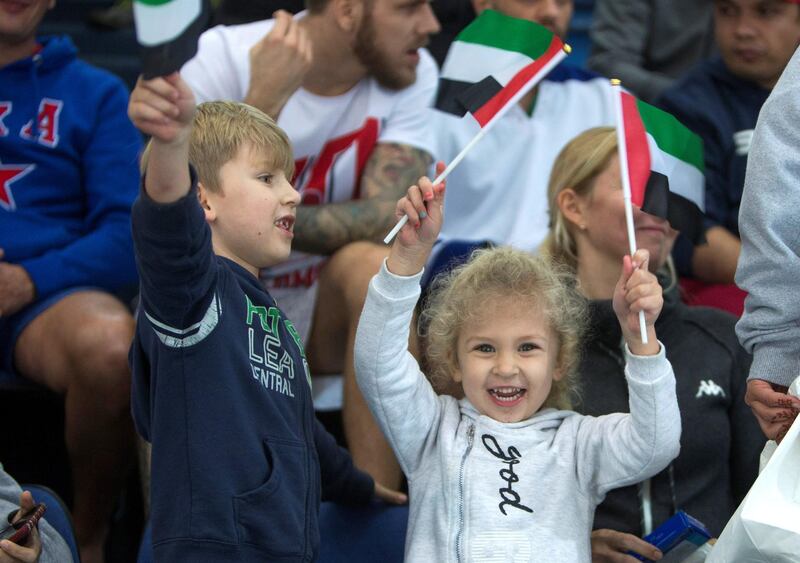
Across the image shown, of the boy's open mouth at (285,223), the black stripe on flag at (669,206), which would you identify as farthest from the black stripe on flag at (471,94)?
the boy's open mouth at (285,223)

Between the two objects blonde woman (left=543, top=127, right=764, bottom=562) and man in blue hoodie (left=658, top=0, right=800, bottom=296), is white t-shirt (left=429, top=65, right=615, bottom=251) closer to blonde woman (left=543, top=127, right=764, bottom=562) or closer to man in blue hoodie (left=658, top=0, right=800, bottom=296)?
man in blue hoodie (left=658, top=0, right=800, bottom=296)

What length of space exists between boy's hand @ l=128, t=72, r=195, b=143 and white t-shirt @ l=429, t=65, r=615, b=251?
1.82m

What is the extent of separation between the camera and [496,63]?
107 inches

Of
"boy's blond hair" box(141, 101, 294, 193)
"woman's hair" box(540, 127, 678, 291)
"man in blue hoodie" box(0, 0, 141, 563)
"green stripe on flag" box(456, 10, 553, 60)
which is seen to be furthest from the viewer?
"woman's hair" box(540, 127, 678, 291)

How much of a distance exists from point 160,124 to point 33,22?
1656 mm

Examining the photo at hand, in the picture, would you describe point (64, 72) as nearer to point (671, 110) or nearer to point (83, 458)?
point (83, 458)

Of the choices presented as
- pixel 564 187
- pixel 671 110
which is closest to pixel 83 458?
pixel 564 187

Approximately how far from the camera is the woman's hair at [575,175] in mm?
3102

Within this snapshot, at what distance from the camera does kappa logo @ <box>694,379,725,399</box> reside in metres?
2.89

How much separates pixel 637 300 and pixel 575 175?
2.95 feet

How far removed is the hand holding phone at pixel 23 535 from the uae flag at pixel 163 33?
2.86 ft

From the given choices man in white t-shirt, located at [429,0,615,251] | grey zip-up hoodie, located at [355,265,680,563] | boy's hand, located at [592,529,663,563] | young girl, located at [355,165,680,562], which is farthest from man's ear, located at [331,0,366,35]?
boy's hand, located at [592,529,663,563]

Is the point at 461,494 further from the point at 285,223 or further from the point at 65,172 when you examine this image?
the point at 65,172

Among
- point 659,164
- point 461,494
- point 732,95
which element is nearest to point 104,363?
point 461,494
